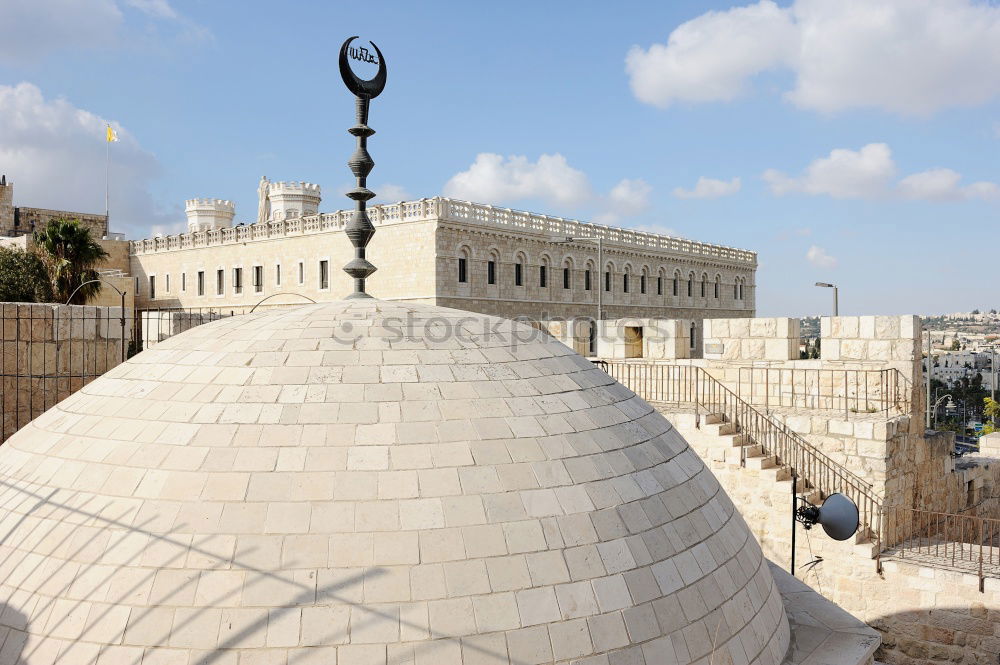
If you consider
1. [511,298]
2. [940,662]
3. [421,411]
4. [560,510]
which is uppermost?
[511,298]

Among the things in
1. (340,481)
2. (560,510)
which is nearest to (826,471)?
(560,510)

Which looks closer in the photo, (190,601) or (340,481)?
(190,601)

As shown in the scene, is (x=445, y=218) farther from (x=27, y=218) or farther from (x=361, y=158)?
(x=27, y=218)

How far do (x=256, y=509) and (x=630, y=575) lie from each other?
2.45 m

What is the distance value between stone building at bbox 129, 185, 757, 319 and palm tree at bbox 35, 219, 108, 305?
10.3 meters

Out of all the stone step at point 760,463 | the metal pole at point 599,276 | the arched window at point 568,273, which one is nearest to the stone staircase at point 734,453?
the stone step at point 760,463

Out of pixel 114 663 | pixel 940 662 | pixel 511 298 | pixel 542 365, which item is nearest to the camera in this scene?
pixel 114 663

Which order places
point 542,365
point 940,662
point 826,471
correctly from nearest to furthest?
1. point 542,365
2. point 940,662
3. point 826,471

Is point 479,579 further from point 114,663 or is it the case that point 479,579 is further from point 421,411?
point 114,663

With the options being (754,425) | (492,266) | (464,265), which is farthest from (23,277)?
(754,425)

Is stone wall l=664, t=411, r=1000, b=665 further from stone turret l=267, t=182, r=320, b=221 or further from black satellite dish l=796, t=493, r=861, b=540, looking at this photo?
stone turret l=267, t=182, r=320, b=221

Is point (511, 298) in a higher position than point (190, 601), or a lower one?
higher

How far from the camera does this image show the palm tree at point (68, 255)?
87.4 ft

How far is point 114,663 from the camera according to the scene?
388 centimetres
